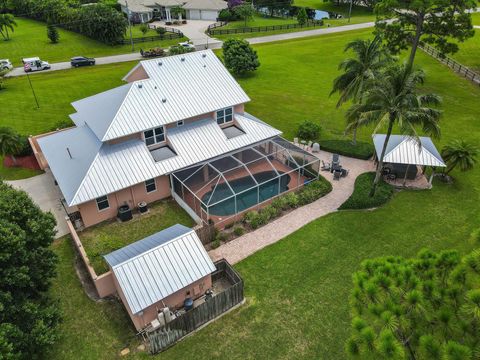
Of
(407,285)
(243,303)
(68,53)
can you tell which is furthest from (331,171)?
(68,53)

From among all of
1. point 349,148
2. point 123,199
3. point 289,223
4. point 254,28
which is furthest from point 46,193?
point 254,28

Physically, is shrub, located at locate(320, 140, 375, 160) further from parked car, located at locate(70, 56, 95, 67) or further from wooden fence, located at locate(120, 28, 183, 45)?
wooden fence, located at locate(120, 28, 183, 45)

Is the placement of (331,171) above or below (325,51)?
below

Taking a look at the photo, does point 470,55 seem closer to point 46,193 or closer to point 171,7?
point 46,193

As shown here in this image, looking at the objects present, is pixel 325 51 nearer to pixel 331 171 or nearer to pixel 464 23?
pixel 464 23

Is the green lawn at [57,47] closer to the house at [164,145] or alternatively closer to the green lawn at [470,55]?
the house at [164,145]

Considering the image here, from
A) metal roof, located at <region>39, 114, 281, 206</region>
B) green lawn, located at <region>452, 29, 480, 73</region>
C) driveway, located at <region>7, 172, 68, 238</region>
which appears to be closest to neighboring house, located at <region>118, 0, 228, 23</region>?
green lawn, located at <region>452, 29, 480, 73</region>

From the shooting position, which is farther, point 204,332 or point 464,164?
point 464,164
